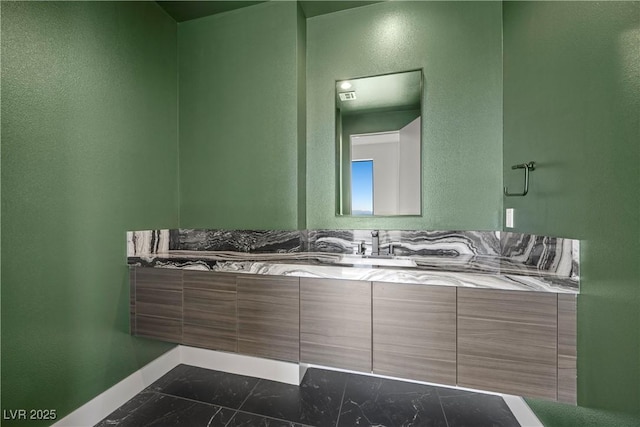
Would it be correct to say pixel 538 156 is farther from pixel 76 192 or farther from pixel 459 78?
pixel 76 192

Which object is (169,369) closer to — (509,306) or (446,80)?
(509,306)

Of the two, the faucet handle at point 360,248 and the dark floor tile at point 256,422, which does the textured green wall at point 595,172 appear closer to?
the faucet handle at point 360,248

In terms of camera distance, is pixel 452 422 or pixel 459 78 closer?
pixel 452 422

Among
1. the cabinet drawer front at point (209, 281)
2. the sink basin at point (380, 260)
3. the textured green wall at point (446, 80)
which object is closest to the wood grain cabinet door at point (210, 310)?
the cabinet drawer front at point (209, 281)

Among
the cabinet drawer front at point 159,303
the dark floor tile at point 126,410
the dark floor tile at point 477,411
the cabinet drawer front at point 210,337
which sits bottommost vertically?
the dark floor tile at point 126,410

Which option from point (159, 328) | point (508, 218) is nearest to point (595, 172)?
point (508, 218)

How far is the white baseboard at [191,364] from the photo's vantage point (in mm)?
1440

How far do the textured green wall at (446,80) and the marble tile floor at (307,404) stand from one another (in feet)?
3.58

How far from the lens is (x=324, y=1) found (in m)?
1.94

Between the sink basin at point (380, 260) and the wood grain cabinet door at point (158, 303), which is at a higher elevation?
the sink basin at point (380, 260)

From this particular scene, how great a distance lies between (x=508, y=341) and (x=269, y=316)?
116 cm

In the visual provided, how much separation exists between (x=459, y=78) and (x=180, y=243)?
2470 millimetres

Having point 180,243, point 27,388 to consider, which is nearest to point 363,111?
point 180,243

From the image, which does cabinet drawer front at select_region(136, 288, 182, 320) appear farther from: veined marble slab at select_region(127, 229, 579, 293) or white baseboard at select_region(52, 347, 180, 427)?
white baseboard at select_region(52, 347, 180, 427)
